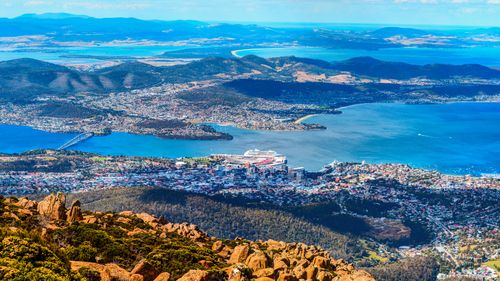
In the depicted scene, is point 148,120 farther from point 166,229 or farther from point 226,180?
point 166,229

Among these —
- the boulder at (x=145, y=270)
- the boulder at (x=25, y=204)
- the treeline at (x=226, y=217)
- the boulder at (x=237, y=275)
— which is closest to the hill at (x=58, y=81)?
the treeline at (x=226, y=217)

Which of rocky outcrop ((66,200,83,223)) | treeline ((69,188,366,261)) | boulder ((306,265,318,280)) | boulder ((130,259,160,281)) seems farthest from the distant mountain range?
boulder ((130,259,160,281))

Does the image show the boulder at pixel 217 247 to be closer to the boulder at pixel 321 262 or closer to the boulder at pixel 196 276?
the boulder at pixel 321 262

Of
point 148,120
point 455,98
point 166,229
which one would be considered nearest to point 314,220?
point 166,229

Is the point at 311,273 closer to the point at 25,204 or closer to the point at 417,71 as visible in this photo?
the point at 25,204

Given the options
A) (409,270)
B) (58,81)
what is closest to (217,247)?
(409,270)
